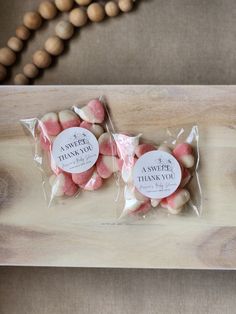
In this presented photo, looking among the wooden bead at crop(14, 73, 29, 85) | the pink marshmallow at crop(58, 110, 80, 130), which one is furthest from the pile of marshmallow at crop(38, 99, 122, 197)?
the wooden bead at crop(14, 73, 29, 85)

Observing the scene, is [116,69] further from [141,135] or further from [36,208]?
[36,208]

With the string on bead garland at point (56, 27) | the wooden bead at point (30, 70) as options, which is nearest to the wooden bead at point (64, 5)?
the string on bead garland at point (56, 27)

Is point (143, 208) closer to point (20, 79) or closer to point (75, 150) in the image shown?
point (75, 150)

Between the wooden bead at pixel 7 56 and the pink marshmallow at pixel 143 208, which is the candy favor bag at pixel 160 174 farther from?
the wooden bead at pixel 7 56

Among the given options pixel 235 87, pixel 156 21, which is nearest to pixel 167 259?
pixel 235 87

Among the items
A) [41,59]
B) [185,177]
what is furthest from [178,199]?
[41,59]

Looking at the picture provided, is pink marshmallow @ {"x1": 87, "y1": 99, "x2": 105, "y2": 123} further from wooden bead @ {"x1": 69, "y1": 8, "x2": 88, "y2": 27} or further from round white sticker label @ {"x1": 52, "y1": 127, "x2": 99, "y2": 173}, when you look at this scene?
wooden bead @ {"x1": 69, "y1": 8, "x2": 88, "y2": 27}
